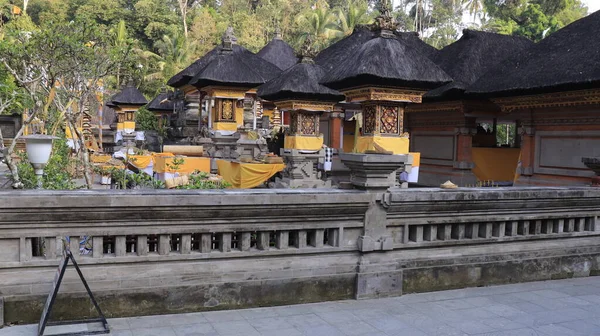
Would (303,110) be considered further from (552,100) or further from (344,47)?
(552,100)

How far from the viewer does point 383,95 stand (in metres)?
12.4

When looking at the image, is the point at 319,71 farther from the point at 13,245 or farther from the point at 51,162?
the point at 13,245

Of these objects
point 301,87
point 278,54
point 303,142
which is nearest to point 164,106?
point 278,54

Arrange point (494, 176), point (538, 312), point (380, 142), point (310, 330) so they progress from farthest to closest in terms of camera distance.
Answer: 1. point (494, 176)
2. point (380, 142)
3. point (538, 312)
4. point (310, 330)

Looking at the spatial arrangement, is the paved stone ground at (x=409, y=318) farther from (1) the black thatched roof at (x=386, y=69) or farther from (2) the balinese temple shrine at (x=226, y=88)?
(2) the balinese temple shrine at (x=226, y=88)

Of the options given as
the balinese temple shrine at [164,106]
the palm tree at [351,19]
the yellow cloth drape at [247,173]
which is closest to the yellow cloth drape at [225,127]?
the yellow cloth drape at [247,173]

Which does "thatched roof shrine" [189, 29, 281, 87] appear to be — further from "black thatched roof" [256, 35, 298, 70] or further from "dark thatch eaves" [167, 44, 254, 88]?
"black thatched roof" [256, 35, 298, 70]

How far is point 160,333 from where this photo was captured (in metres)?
5.27

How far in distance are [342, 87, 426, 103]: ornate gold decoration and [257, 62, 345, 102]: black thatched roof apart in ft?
14.7

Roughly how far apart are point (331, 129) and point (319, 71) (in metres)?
6.30

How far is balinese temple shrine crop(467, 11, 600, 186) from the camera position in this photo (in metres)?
13.6

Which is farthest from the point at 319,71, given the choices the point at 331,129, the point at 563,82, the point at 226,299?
the point at 226,299

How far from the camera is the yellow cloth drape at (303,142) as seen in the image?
18.4m

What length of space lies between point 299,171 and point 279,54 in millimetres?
12583
